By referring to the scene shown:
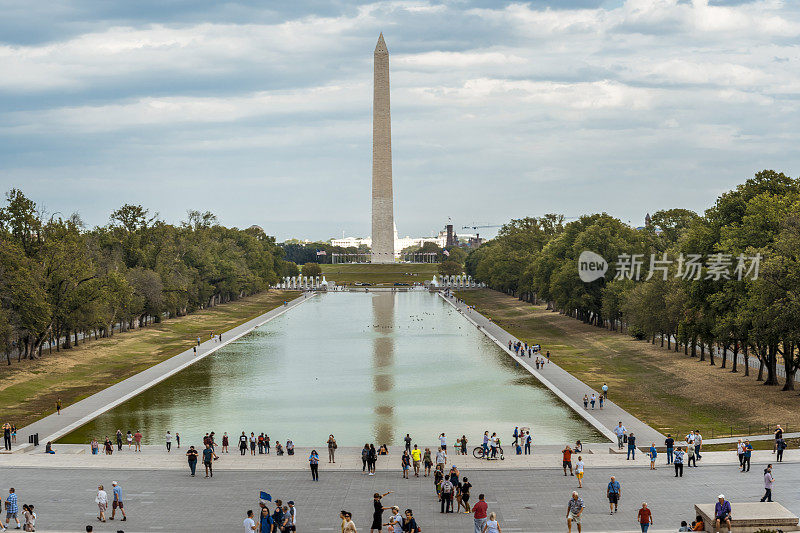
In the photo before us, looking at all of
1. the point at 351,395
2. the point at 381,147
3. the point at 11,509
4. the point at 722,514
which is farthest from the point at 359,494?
the point at 381,147

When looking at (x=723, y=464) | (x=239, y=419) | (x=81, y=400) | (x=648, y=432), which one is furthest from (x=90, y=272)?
(x=723, y=464)

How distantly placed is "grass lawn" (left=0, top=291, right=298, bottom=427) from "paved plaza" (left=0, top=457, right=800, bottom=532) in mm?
14236

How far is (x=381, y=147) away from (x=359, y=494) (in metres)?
122

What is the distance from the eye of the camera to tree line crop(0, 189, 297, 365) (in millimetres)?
54969

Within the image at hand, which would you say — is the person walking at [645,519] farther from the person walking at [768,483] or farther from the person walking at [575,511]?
the person walking at [768,483]

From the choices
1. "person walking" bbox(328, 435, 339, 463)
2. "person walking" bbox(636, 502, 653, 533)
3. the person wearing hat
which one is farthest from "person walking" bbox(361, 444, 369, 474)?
the person wearing hat

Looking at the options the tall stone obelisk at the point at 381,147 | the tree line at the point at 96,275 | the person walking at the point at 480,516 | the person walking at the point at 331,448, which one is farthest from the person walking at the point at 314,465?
the tall stone obelisk at the point at 381,147

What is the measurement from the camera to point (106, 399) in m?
43.4

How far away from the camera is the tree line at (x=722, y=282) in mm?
37625

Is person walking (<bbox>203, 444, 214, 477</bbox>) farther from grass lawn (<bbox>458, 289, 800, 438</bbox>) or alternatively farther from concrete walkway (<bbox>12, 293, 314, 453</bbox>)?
grass lawn (<bbox>458, 289, 800, 438</bbox>)

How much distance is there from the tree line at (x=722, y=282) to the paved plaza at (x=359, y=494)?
42.5 ft

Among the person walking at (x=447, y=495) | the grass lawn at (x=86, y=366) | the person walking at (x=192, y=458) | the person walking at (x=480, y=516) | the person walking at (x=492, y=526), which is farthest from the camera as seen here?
the grass lawn at (x=86, y=366)

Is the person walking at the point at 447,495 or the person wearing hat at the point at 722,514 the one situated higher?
the person wearing hat at the point at 722,514

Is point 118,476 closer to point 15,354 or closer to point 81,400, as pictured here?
point 81,400
